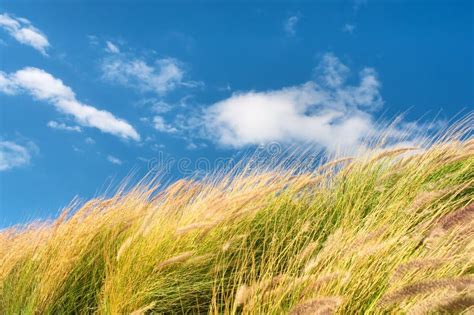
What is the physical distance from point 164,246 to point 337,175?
4.73 ft

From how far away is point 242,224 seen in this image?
295 centimetres

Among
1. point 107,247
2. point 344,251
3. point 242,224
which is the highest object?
point 242,224

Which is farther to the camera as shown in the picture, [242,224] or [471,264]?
[242,224]

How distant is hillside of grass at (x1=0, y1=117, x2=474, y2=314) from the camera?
6.32ft

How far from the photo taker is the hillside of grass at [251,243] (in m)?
1.93

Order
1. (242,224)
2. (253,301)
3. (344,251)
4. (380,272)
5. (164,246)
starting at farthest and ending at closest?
(242,224) → (164,246) → (344,251) → (380,272) → (253,301)

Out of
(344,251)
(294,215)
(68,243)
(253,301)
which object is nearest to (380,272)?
(344,251)

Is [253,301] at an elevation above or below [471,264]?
below

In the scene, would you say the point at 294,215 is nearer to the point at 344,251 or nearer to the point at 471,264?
the point at 344,251

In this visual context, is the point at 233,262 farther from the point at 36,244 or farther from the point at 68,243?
the point at 36,244

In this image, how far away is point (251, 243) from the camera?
2418 mm

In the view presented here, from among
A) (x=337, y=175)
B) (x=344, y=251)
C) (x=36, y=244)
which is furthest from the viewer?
(x=337, y=175)

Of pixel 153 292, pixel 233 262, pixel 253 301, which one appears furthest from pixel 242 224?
pixel 253 301

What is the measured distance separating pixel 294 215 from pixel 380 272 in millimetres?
1191
